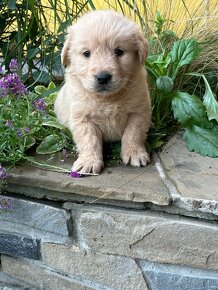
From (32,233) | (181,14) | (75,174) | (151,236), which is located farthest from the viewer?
(181,14)

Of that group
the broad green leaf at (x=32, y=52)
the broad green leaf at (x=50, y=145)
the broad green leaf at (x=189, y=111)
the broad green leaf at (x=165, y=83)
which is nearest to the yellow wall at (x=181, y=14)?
the broad green leaf at (x=32, y=52)

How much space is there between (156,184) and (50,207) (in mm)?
455

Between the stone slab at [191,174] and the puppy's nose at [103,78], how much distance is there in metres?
0.45

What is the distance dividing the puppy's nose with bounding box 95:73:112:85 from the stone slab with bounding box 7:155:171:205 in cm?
38

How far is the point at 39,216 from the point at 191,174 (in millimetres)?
665

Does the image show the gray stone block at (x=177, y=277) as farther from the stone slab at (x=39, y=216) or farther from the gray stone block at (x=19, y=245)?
the gray stone block at (x=19, y=245)

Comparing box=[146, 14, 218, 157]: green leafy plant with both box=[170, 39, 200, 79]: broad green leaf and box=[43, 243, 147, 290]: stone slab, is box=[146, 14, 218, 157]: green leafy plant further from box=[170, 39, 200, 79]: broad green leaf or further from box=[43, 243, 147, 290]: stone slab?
box=[43, 243, 147, 290]: stone slab

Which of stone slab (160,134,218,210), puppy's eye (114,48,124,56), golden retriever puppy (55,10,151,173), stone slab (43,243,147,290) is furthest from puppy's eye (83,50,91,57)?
stone slab (43,243,147,290)

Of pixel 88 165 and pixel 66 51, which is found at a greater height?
pixel 66 51

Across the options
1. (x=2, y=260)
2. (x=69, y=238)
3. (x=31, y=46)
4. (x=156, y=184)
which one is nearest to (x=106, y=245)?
(x=69, y=238)

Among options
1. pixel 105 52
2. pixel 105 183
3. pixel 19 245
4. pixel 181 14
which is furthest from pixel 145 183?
pixel 181 14

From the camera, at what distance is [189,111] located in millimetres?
2094

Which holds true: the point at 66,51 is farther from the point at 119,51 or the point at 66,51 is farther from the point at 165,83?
the point at 165,83

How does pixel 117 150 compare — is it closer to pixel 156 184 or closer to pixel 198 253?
pixel 156 184
